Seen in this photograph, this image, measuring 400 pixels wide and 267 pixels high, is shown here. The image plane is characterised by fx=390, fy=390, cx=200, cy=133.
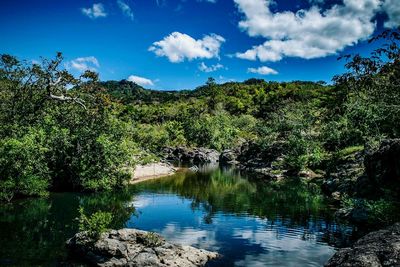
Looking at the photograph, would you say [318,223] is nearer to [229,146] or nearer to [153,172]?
[153,172]

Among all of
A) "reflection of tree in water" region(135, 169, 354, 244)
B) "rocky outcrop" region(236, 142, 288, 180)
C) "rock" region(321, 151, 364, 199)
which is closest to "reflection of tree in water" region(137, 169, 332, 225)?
"reflection of tree in water" region(135, 169, 354, 244)

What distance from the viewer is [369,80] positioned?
29.3 meters

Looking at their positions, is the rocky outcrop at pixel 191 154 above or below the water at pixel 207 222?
above

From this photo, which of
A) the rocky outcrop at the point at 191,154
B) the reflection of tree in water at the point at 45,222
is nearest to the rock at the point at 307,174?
the reflection of tree in water at the point at 45,222

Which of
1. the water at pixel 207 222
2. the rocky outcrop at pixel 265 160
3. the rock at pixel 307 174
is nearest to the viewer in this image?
the water at pixel 207 222

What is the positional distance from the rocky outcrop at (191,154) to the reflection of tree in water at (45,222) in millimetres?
59331

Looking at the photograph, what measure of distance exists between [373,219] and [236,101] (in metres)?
144

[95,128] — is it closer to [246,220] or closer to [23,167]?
[23,167]

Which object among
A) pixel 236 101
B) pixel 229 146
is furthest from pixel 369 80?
pixel 236 101

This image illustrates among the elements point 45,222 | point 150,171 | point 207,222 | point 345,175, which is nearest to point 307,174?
point 345,175

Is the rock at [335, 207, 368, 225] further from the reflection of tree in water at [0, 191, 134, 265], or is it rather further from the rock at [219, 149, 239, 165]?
the rock at [219, 149, 239, 165]

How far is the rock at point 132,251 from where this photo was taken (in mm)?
22438

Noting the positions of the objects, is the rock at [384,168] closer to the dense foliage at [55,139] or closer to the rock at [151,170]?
the dense foliage at [55,139]

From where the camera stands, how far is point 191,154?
11138 centimetres
